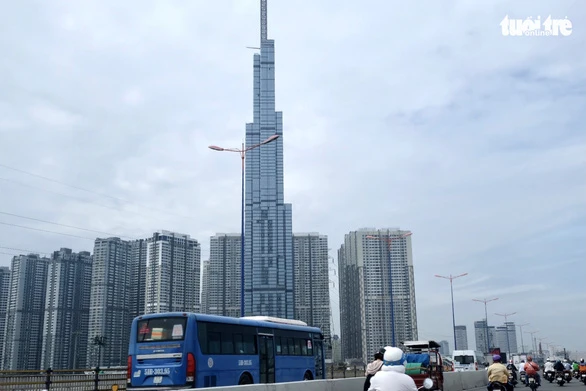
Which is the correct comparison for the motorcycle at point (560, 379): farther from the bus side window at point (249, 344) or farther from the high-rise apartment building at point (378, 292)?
the high-rise apartment building at point (378, 292)

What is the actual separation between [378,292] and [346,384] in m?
92.7

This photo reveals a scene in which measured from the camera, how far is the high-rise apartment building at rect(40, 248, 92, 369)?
264 ft

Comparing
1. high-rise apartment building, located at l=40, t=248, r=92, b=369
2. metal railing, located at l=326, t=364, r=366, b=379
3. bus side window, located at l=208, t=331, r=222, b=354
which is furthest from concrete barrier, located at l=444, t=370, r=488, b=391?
high-rise apartment building, located at l=40, t=248, r=92, b=369

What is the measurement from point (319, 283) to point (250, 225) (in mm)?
19775

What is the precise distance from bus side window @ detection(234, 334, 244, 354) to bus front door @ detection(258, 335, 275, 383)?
1295mm

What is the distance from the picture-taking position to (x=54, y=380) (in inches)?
859

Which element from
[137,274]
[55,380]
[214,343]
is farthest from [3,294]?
[214,343]

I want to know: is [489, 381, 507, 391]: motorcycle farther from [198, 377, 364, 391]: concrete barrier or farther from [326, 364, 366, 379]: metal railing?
[326, 364, 366, 379]: metal railing

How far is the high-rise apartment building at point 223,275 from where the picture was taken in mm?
100500

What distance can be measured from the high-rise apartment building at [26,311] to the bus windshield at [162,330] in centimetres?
7018

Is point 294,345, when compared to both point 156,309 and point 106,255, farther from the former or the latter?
point 106,255

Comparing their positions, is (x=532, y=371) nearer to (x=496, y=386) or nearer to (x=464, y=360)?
(x=496, y=386)

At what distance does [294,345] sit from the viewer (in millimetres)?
24031

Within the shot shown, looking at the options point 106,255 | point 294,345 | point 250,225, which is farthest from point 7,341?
point 294,345
